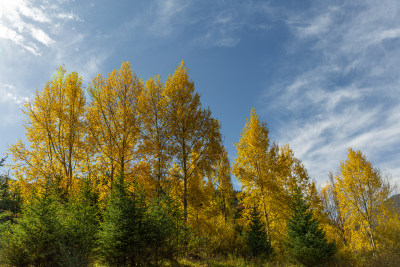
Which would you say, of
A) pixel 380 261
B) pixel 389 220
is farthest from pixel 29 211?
pixel 389 220

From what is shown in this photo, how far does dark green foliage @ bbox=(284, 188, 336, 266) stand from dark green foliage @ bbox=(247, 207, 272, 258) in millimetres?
1279

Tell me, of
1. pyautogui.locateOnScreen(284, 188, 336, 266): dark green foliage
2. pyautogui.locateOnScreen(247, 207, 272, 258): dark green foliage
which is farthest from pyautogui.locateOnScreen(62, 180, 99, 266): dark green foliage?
pyautogui.locateOnScreen(284, 188, 336, 266): dark green foliage

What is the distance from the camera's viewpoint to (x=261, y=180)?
52.9ft

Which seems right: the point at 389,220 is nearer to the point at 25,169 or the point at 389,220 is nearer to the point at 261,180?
the point at 261,180

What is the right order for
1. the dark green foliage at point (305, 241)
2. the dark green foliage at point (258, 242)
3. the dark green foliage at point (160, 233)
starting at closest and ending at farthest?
the dark green foliage at point (160, 233) → the dark green foliage at point (305, 241) → the dark green foliage at point (258, 242)

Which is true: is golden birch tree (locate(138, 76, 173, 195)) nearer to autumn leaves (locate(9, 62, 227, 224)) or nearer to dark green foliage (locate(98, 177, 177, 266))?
autumn leaves (locate(9, 62, 227, 224))

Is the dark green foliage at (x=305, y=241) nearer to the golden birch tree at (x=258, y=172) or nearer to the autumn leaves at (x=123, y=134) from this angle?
the golden birch tree at (x=258, y=172)

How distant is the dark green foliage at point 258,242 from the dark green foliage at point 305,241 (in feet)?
4.20

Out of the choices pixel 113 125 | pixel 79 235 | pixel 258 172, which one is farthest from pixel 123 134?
pixel 258 172

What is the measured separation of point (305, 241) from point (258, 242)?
2.90m

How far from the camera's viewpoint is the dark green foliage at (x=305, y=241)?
1326 centimetres

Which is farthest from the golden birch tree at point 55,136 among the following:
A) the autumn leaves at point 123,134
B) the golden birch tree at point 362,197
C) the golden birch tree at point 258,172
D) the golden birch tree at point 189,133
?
the golden birch tree at point 362,197

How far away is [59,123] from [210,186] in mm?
12393

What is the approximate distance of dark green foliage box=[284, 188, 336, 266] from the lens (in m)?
13.3
